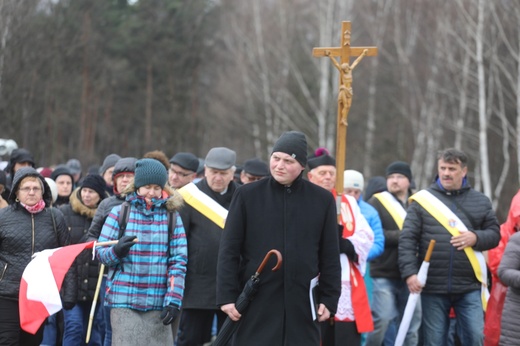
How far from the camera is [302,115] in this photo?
30.8 meters

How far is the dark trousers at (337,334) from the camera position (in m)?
7.56

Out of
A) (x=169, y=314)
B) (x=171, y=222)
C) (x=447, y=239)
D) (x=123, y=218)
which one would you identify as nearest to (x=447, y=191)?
(x=447, y=239)

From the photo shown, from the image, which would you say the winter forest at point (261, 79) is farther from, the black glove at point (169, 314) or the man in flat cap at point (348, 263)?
the black glove at point (169, 314)

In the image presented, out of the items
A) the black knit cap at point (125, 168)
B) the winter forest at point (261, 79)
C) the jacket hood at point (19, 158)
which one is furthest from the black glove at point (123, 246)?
the winter forest at point (261, 79)

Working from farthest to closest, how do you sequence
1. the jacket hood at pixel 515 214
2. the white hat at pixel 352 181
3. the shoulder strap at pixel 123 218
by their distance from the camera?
the white hat at pixel 352 181, the jacket hood at pixel 515 214, the shoulder strap at pixel 123 218

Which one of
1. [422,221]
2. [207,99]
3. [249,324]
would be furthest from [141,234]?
[207,99]

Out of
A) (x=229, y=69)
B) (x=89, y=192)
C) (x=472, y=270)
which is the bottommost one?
(x=472, y=270)

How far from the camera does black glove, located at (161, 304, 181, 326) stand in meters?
6.21

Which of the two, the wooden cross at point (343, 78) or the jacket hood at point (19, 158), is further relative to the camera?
the jacket hood at point (19, 158)

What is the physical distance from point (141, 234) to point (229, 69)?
3611 cm

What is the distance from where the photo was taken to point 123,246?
6.02m

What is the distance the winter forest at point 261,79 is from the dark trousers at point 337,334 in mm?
14394

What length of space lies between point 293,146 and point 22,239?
2674 millimetres

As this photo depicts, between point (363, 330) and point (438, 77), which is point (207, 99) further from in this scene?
point (363, 330)
